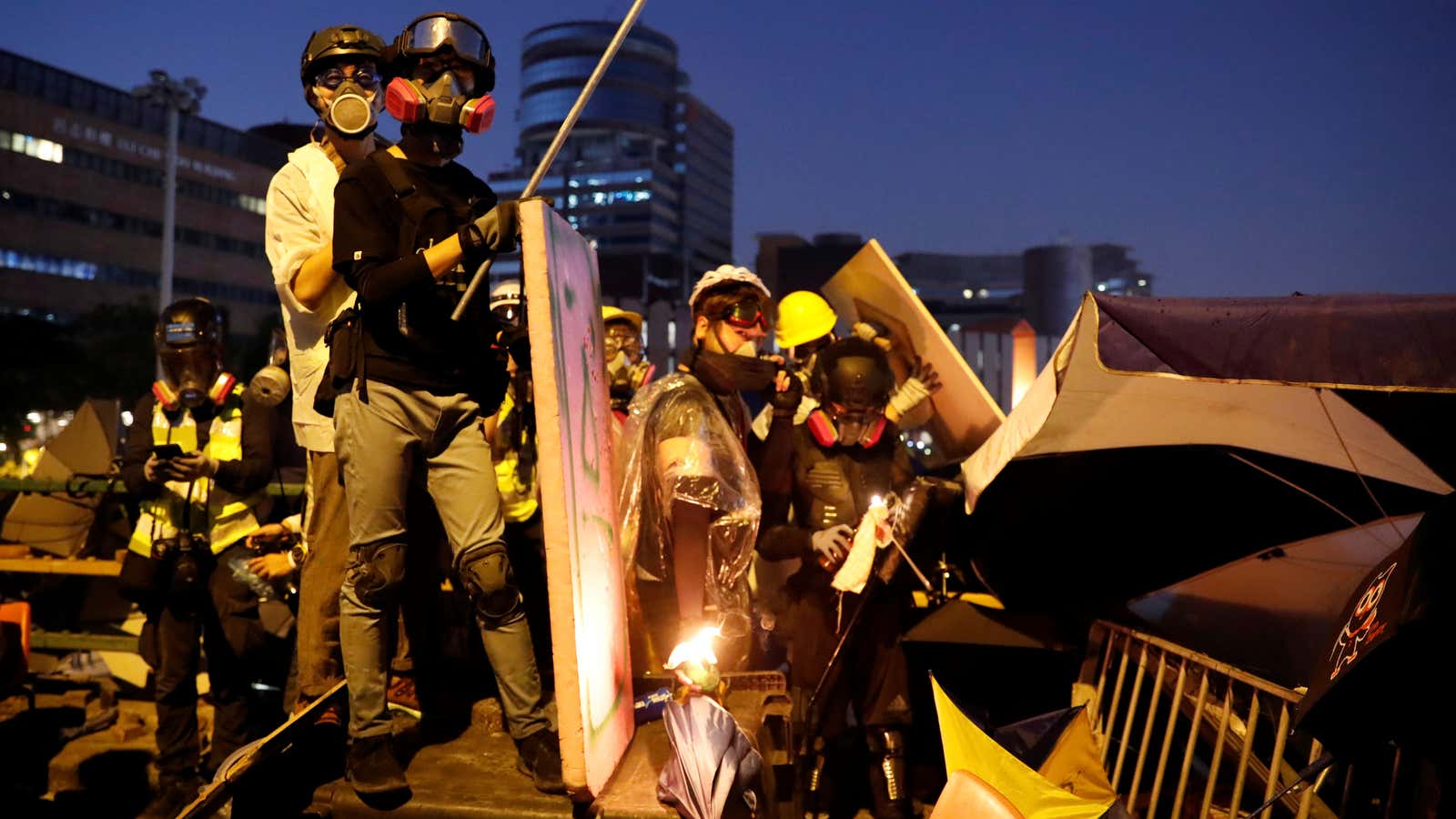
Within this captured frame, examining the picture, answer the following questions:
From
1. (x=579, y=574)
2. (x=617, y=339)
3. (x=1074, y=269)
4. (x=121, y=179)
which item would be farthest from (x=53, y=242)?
(x=579, y=574)

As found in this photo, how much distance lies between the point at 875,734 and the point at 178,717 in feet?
10.5

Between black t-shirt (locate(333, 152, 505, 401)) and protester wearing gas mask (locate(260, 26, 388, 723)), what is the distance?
40 cm

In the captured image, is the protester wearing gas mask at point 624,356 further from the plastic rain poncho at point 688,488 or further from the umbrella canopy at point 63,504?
the umbrella canopy at point 63,504

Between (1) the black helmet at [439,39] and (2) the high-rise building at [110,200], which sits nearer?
(1) the black helmet at [439,39]

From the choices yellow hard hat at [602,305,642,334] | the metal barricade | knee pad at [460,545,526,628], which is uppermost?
yellow hard hat at [602,305,642,334]

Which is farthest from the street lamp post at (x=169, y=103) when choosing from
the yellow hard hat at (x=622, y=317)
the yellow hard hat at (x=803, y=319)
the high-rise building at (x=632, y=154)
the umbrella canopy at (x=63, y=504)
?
the high-rise building at (x=632, y=154)

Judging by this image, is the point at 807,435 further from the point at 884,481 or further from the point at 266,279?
the point at 266,279

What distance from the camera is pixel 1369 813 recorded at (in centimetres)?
333

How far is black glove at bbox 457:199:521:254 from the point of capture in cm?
291

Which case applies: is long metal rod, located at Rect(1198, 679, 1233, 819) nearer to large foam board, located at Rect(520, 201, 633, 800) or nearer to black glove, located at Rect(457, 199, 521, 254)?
large foam board, located at Rect(520, 201, 633, 800)

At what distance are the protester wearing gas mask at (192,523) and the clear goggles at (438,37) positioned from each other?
2.47 metres

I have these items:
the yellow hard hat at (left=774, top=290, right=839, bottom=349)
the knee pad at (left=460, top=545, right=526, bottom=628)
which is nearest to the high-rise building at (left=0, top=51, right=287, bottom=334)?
the yellow hard hat at (left=774, top=290, right=839, bottom=349)

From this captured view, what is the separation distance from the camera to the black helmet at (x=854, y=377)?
4898 mm

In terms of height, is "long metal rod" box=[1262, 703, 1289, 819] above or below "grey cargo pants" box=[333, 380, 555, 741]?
below
